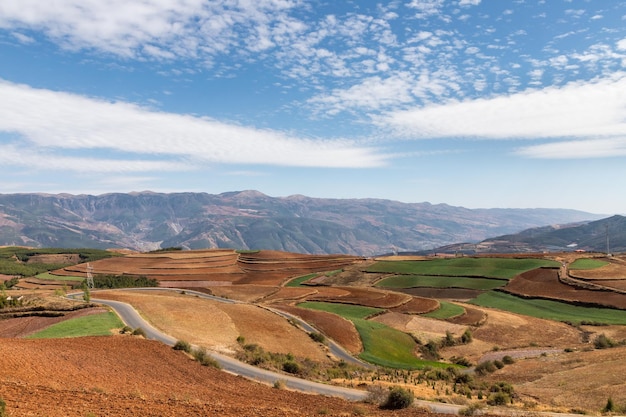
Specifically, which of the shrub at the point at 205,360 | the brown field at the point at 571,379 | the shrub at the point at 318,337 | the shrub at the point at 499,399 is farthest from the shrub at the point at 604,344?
the shrub at the point at 205,360

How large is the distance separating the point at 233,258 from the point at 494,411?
491 feet

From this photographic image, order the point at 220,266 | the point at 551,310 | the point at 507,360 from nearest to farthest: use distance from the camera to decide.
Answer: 1. the point at 507,360
2. the point at 551,310
3. the point at 220,266

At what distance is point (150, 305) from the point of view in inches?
2339

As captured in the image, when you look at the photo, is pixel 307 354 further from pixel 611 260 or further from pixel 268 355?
pixel 611 260

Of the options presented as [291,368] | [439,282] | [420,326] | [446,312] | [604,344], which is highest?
[291,368]

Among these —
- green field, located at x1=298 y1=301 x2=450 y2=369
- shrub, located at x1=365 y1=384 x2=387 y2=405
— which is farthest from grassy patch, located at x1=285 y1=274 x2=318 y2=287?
shrub, located at x1=365 y1=384 x2=387 y2=405

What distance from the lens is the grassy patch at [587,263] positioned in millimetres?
109688

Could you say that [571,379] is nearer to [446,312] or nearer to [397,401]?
[397,401]

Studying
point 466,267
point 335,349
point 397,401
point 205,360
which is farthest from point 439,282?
point 397,401

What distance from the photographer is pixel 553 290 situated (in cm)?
9544

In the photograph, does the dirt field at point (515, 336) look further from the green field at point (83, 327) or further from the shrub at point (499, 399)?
the green field at point (83, 327)

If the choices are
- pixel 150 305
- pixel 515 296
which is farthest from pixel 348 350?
pixel 515 296

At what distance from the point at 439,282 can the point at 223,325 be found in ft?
256

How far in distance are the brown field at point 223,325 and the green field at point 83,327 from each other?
4.69 m
